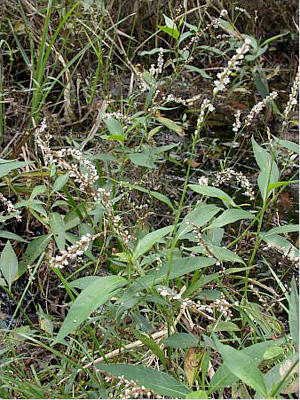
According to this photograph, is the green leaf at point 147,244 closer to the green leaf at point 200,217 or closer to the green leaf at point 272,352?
the green leaf at point 200,217

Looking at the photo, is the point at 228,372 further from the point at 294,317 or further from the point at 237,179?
the point at 237,179

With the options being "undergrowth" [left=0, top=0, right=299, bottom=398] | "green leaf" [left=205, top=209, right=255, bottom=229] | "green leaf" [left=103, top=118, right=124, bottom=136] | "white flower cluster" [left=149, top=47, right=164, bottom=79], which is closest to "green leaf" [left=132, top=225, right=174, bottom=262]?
"undergrowth" [left=0, top=0, right=299, bottom=398]

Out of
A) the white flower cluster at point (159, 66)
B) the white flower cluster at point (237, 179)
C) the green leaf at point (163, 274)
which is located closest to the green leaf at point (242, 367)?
the green leaf at point (163, 274)

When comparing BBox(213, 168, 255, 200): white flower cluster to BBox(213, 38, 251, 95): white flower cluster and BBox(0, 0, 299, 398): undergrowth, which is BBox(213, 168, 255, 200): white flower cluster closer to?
BBox(0, 0, 299, 398): undergrowth

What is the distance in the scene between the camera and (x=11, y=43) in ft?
8.19

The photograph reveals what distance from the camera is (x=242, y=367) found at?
81cm

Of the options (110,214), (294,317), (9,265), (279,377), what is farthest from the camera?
(9,265)

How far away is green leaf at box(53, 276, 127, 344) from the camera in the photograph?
897 mm

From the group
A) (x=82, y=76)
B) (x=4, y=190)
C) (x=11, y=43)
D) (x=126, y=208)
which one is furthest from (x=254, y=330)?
(x=11, y=43)

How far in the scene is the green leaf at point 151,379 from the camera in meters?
0.98

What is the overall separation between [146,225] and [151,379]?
0.68 meters

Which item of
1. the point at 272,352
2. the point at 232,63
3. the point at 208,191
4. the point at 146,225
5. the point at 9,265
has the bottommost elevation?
the point at 146,225

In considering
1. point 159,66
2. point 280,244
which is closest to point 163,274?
point 280,244

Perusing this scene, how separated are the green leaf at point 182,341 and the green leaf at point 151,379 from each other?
12 cm
